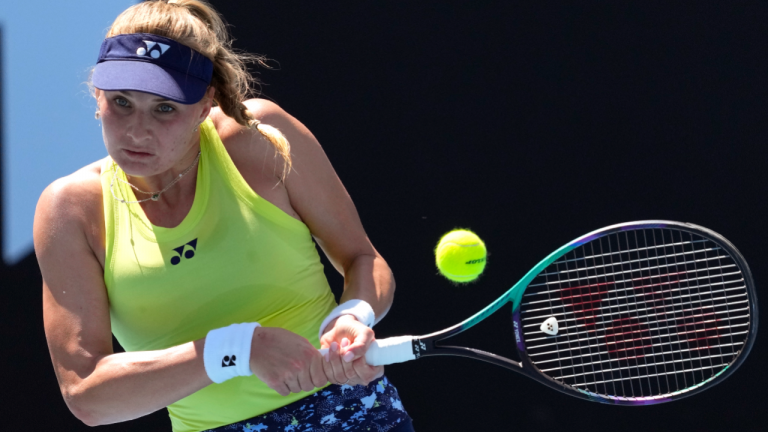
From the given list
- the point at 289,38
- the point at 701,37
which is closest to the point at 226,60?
the point at 289,38

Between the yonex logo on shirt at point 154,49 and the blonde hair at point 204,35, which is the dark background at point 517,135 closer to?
the blonde hair at point 204,35

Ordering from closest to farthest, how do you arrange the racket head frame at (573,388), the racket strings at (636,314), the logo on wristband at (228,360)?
the logo on wristband at (228,360) < the racket head frame at (573,388) < the racket strings at (636,314)

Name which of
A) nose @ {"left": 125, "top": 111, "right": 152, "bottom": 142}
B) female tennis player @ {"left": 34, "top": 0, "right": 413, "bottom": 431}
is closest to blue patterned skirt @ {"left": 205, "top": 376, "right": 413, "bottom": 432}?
female tennis player @ {"left": 34, "top": 0, "right": 413, "bottom": 431}

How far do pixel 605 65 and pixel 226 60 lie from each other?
5.05ft

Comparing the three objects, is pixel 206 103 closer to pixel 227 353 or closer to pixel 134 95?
pixel 134 95

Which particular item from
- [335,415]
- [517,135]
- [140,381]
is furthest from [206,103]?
[517,135]

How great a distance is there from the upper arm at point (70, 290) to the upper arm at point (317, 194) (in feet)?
1.35

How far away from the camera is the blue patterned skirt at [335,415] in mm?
1435

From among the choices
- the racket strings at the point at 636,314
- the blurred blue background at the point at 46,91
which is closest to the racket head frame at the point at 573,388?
the racket strings at the point at 636,314

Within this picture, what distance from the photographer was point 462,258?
6.80 ft

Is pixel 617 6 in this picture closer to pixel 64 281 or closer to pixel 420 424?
pixel 420 424

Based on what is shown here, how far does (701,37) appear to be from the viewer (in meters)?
2.51

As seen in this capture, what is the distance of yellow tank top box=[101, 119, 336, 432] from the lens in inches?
54.4

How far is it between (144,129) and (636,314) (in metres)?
1.66
